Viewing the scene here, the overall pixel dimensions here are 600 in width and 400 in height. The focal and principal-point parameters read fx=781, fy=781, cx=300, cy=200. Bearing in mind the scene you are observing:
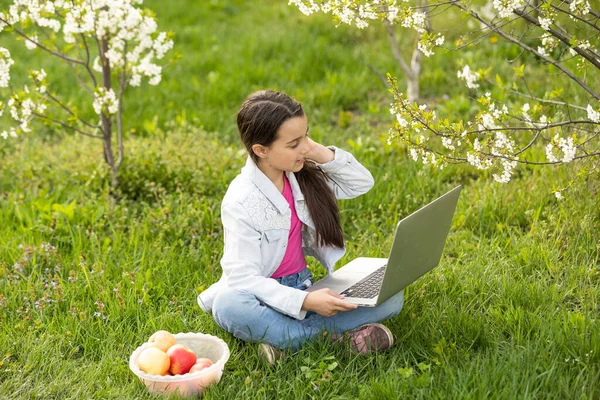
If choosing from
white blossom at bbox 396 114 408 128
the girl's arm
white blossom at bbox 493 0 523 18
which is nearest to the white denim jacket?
the girl's arm

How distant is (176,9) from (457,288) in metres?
5.97

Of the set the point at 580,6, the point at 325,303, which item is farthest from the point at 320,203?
the point at 580,6

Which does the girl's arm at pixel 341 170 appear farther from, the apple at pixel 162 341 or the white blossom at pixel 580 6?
the white blossom at pixel 580 6

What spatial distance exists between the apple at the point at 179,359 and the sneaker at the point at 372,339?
0.63m

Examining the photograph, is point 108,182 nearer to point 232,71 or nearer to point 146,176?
point 146,176

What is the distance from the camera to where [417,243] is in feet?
9.37

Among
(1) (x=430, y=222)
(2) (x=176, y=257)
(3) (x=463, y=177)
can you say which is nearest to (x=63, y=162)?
(2) (x=176, y=257)

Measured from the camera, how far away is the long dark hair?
3045 mm

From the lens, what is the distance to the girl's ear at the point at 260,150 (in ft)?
10.2

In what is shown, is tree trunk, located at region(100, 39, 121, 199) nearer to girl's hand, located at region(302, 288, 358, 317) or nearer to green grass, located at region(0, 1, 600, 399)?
green grass, located at region(0, 1, 600, 399)

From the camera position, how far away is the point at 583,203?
3826mm

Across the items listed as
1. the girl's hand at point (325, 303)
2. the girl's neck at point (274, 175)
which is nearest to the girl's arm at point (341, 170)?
the girl's neck at point (274, 175)

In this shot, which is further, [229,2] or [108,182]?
[229,2]

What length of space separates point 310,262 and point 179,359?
3.61 ft
